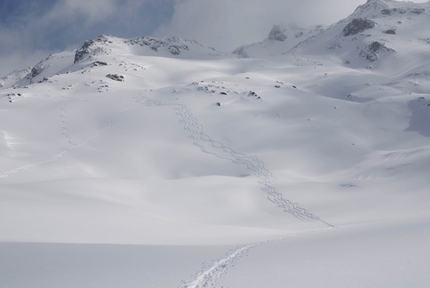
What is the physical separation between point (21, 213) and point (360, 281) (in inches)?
432

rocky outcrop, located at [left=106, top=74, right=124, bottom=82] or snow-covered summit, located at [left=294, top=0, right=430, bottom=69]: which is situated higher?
snow-covered summit, located at [left=294, top=0, right=430, bottom=69]

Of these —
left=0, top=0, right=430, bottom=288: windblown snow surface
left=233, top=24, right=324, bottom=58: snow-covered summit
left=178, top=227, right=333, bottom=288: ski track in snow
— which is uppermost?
left=233, top=24, right=324, bottom=58: snow-covered summit

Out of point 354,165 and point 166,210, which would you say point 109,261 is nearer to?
point 166,210

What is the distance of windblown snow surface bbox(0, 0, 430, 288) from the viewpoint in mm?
8391

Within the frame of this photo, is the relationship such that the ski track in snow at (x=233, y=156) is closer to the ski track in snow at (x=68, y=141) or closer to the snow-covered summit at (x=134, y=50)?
the ski track in snow at (x=68, y=141)

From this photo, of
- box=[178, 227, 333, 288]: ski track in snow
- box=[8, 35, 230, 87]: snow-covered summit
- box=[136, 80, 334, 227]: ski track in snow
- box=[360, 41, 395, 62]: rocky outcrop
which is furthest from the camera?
box=[8, 35, 230, 87]: snow-covered summit

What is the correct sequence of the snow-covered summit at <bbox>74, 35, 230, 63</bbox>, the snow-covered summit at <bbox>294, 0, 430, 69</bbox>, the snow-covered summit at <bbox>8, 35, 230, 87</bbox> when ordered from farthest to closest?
the snow-covered summit at <bbox>74, 35, 230, 63</bbox>
the snow-covered summit at <bbox>8, 35, 230, 87</bbox>
the snow-covered summit at <bbox>294, 0, 430, 69</bbox>

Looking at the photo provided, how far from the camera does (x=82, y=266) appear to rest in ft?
26.8

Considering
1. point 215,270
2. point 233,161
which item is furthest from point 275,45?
point 215,270

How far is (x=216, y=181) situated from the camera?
2462 centimetres

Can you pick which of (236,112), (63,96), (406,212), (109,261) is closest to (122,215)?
(109,261)

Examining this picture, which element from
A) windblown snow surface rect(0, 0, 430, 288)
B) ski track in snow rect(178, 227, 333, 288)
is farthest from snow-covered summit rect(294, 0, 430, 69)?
ski track in snow rect(178, 227, 333, 288)

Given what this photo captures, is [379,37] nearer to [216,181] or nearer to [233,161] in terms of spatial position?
[233,161]

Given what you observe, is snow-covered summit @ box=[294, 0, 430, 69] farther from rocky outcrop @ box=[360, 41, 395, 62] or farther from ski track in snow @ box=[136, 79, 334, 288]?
ski track in snow @ box=[136, 79, 334, 288]
